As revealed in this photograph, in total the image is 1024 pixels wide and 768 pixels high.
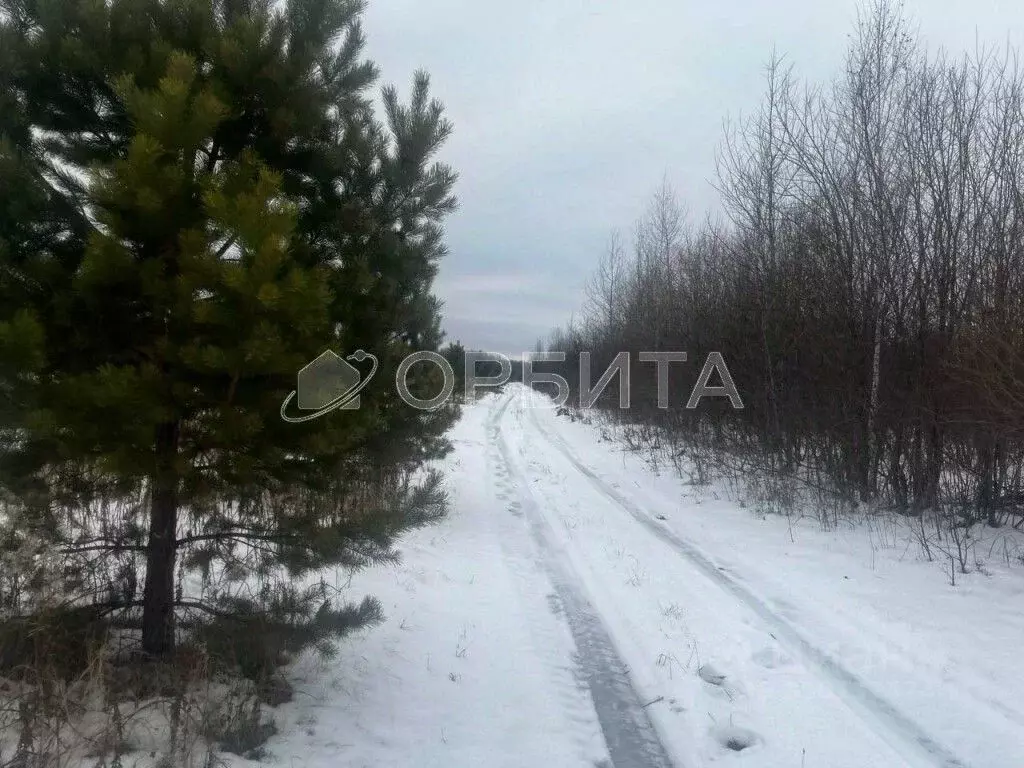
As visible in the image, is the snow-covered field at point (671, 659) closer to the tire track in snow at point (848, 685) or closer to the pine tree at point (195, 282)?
the tire track in snow at point (848, 685)

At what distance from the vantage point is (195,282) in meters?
3.03

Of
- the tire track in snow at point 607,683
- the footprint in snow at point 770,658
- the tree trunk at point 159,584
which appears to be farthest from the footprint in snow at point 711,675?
the tree trunk at point 159,584

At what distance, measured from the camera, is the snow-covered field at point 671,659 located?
11.3 ft

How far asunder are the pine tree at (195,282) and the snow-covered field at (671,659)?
797mm

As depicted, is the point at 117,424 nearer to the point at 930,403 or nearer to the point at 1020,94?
the point at 930,403

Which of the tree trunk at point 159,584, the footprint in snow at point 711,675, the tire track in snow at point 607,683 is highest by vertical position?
the tree trunk at point 159,584

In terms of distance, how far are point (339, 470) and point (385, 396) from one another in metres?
0.50

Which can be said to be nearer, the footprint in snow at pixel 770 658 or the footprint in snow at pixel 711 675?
the footprint in snow at pixel 711 675

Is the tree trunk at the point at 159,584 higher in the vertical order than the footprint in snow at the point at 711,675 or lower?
higher

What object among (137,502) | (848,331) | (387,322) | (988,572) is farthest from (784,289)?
(137,502)

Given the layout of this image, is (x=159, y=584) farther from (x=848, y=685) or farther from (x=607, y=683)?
(x=848, y=685)

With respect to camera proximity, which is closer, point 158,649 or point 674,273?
point 158,649

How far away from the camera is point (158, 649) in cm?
367

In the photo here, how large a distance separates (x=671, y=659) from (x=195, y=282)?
362 centimetres
